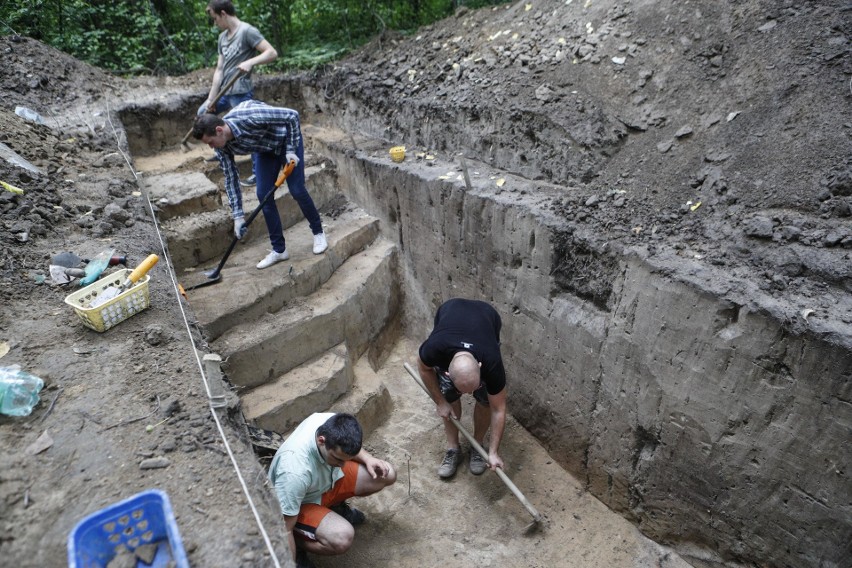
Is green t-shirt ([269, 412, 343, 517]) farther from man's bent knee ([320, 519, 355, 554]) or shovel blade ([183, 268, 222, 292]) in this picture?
shovel blade ([183, 268, 222, 292])

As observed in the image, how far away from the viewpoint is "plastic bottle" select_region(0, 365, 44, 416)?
7.21ft

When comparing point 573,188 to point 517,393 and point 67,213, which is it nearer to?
point 517,393

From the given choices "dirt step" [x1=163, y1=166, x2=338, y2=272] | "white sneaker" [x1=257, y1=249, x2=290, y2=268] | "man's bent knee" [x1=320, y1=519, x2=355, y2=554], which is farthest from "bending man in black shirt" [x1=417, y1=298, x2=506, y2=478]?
"dirt step" [x1=163, y1=166, x2=338, y2=272]

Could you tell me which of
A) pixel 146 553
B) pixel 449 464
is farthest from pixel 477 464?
pixel 146 553

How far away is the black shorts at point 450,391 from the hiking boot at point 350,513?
0.97 meters

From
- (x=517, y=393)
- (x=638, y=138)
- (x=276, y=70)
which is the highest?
(x=276, y=70)

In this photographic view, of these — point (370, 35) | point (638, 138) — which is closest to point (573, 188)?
point (638, 138)

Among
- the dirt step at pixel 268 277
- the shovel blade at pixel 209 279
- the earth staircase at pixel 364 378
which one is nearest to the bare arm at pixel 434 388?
the earth staircase at pixel 364 378

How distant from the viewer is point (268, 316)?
4.06 metres

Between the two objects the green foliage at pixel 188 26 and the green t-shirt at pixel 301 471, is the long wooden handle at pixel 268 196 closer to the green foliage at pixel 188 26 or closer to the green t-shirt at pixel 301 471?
the green t-shirt at pixel 301 471

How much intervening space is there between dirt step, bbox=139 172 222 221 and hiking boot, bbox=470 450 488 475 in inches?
129

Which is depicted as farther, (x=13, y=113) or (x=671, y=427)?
(x=13, y=113)

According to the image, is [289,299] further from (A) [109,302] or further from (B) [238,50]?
(B) [238,50]

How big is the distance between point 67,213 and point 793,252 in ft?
15.6
